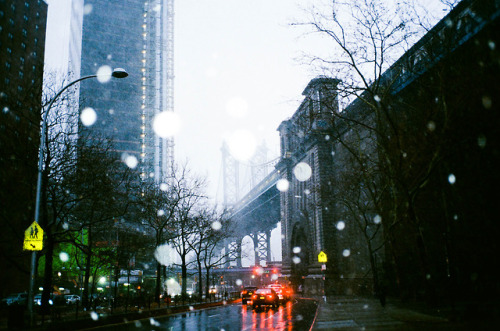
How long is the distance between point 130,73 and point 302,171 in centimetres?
A: 6993

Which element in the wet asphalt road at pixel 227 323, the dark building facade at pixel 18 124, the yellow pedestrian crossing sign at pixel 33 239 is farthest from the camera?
the dark building facade at pixel 18 124

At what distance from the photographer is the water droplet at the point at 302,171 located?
6201 centimetres

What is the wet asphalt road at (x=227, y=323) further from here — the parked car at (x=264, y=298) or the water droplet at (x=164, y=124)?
the water droplet at (x=164, y=124)

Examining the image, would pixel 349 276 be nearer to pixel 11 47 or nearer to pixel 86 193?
pixel 86 193

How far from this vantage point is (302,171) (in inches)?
2564

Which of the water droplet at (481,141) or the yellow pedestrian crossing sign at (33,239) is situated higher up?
the water droplet at (481,141)

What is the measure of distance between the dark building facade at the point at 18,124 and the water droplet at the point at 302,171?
120 ft

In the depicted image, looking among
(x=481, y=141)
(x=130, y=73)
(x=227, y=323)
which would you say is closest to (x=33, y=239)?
Answer: (x=227, y=323)

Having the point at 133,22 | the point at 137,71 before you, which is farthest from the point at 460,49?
the point at 133,22

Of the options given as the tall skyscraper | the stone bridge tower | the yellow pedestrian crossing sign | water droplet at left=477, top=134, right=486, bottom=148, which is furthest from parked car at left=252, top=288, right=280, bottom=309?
the tall skyscraper

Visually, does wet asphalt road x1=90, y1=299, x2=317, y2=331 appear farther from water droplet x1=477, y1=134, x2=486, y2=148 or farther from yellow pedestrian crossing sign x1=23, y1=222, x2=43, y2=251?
water droplet x1=477, y1=134, x2=486, y2=148

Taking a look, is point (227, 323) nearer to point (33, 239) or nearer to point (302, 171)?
point (33, 239)

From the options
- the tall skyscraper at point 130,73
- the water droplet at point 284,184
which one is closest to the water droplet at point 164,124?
the tall skyscraper at point 130,73

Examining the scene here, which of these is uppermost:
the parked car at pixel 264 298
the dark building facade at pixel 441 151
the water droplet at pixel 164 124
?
the water droplet at pixel 164 124
